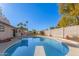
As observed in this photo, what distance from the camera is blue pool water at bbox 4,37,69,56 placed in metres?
4.05

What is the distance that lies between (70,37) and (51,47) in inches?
15.7

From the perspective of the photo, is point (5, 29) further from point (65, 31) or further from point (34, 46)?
point (65, 31)

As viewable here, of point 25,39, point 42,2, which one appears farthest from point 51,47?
point 42,2

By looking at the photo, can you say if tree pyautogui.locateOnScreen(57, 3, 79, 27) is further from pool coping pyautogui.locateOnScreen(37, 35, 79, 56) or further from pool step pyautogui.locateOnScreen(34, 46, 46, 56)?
pool step pyautogui.locateOnScreen(34, 46, 46, 56)

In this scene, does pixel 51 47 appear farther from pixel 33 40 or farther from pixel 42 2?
pixel 42 2

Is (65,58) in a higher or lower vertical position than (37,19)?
lower

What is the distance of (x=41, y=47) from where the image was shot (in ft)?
13.3

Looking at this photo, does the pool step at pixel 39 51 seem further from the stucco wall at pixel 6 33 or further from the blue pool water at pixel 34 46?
the stucco wall at pixel 6 33

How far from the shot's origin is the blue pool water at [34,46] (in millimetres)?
4047

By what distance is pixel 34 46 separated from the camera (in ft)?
13.4

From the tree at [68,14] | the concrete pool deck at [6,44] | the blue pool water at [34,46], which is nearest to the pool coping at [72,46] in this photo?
the blue pool water at [34,46]

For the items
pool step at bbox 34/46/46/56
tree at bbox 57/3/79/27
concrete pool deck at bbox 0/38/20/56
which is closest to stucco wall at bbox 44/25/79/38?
tree at bbox 57/3/79/27

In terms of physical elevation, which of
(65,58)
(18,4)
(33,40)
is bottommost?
(65,58)

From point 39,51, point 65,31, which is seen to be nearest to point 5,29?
point 39,51
